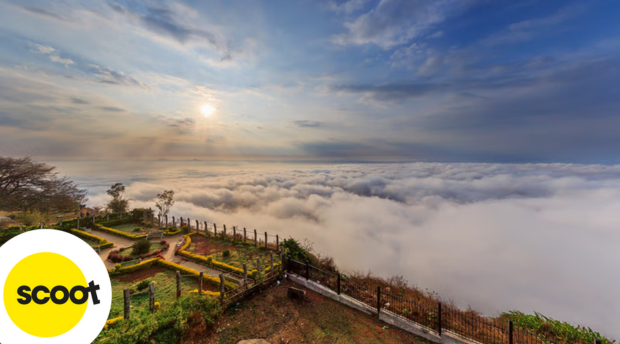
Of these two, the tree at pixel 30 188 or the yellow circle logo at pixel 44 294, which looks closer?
the yellow circle logo at pixel 44 294

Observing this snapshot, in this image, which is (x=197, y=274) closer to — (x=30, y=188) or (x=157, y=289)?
(x=157, y=289)

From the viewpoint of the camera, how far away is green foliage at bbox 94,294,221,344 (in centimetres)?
930

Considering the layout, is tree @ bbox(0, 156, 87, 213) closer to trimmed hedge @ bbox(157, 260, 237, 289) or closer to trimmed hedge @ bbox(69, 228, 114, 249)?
trimmed hedge @ bbox(69, 228, 114, 249)

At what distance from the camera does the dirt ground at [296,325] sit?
38.9 feet

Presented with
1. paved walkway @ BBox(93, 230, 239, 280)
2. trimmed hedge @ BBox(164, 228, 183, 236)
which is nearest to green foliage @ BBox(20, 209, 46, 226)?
paved walkway @ BBox(93, 230, 239, 280)

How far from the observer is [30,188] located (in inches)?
1612

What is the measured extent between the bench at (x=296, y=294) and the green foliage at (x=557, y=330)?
52.9 ft

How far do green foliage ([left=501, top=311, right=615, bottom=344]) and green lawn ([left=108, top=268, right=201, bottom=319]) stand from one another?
2534 cm

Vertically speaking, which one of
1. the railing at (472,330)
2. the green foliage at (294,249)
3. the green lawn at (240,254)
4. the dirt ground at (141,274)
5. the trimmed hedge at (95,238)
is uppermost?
the green foliage at (294,249)

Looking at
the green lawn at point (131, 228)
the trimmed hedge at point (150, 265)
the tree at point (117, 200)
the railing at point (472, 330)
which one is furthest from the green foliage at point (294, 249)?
the tree at point (117, 200)

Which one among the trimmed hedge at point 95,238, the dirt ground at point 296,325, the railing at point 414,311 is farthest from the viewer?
the trimmed hedge at point 95,238

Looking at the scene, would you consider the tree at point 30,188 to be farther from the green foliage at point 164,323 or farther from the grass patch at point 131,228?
the green foliage at point 164,323

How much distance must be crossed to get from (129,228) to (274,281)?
104 ft

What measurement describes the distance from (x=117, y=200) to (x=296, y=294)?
153 feet
